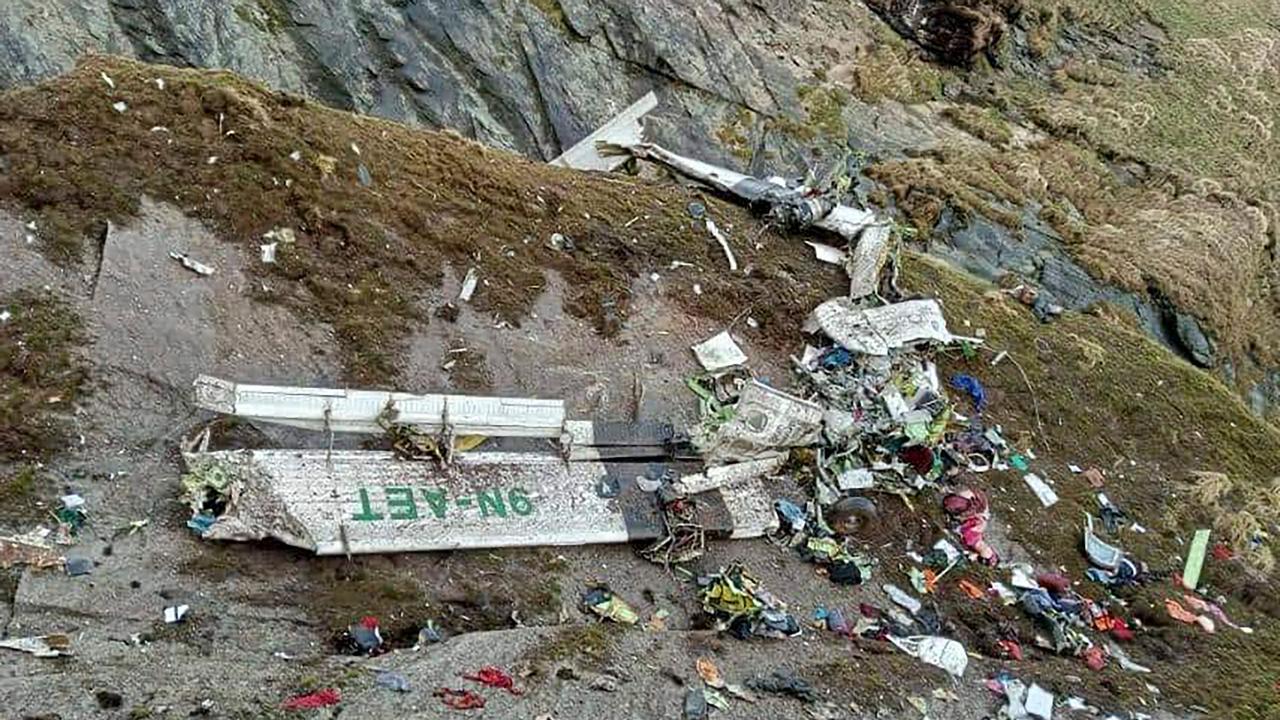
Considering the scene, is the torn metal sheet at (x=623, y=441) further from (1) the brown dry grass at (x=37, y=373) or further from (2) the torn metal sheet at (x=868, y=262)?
(1) the brown dry grass at (x=37, y=373)

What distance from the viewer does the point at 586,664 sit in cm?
544

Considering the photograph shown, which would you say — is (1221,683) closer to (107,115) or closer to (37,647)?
(37,647)

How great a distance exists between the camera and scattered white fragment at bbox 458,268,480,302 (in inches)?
314

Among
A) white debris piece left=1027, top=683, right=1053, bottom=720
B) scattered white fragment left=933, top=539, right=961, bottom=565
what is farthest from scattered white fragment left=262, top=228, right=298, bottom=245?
white debris piece left=1027, top=683, right=1053, bottom=720

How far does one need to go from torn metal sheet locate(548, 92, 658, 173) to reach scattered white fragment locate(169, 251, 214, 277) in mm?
5075

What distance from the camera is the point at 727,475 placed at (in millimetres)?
7410

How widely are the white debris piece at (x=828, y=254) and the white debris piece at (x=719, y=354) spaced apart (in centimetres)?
175

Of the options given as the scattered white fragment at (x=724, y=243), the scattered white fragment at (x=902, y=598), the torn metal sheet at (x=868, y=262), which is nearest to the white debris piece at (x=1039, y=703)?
the scattered white fragment at (x=902, y=598)

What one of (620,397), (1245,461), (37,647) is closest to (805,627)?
(620,397)

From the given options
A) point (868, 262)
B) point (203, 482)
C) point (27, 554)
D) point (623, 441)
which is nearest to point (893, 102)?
point (868, 262)

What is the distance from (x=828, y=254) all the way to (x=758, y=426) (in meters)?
3.11

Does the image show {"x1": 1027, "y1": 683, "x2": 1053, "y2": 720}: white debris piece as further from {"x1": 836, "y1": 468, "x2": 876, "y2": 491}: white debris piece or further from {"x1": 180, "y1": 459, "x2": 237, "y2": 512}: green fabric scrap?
{"x1": 180, "y1": 459, "x2": 237, "y2": 512}: green fabric scrap

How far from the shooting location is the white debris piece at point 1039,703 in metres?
6.17

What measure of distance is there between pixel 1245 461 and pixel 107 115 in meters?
11.0
